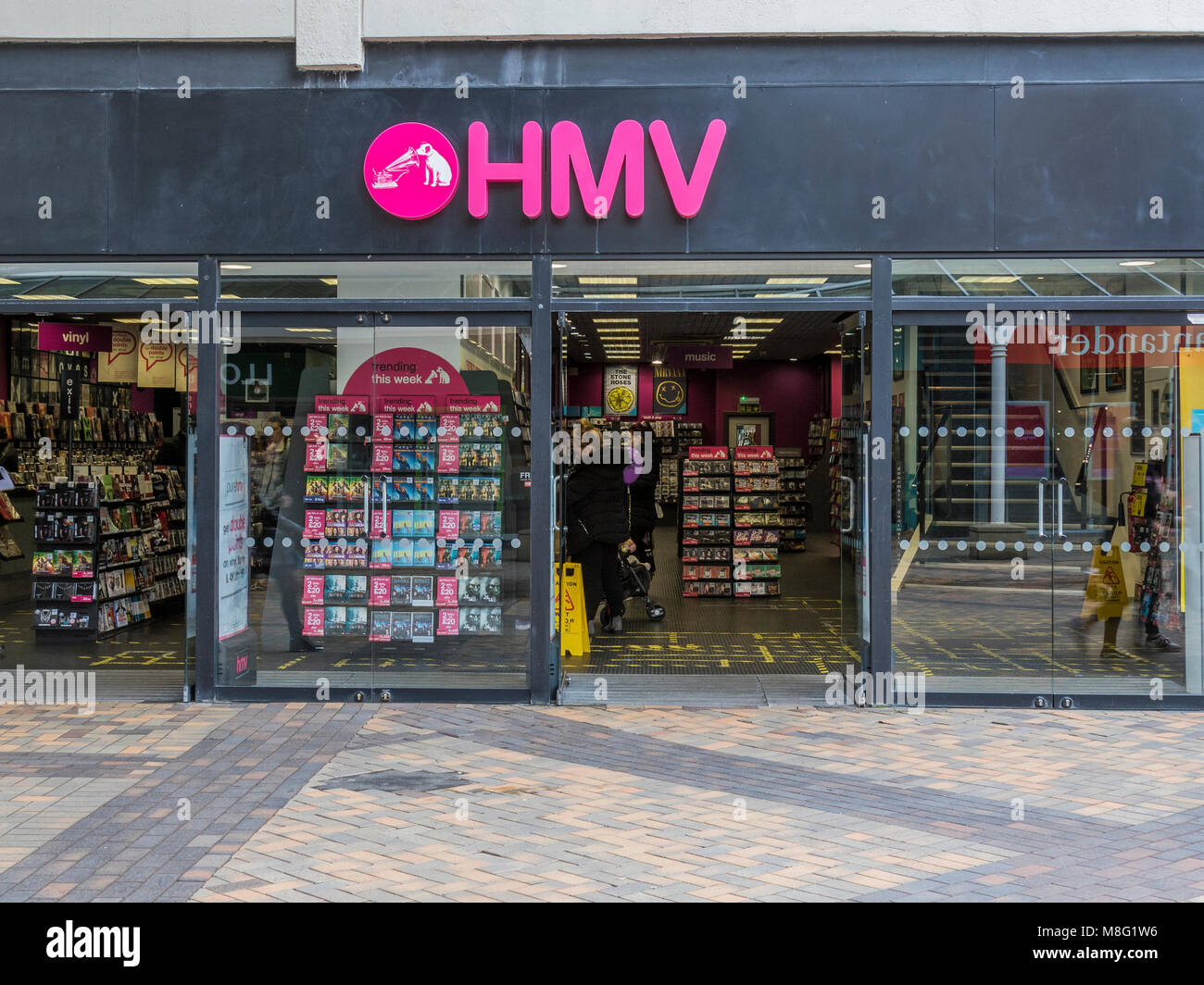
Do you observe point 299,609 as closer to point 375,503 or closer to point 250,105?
point 375,503

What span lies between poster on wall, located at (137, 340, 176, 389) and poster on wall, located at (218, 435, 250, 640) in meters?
4.41

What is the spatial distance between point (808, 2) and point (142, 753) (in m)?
6.15

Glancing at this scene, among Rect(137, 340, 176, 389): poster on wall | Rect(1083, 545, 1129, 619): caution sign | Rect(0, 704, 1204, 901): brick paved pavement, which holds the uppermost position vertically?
Rect(137, 340, 176, 389): poster on wall

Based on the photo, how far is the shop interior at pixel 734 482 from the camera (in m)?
9.35

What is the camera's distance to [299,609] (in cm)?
823

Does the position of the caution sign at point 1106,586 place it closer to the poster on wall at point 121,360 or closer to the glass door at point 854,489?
the glass door at point 854,489

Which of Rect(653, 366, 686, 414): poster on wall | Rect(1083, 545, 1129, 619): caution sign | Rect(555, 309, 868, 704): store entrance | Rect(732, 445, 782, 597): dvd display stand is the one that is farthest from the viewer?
Rect(653, 366, 686, 414): poster on wall

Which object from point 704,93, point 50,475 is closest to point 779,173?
point 704,93

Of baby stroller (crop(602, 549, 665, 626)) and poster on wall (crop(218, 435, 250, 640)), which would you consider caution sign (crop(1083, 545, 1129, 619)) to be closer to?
baby stroller (crop(602, 549, 665, 626))

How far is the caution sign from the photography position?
8.05m

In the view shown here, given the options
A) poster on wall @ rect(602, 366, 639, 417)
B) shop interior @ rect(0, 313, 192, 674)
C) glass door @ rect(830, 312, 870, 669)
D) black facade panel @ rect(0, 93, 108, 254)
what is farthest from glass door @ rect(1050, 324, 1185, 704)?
poster on wall @ rect(602, 366, 639, 417)

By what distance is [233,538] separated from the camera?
26.7 feet

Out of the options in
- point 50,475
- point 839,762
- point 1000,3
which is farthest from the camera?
point 50,475

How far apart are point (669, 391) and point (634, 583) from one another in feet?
40.0
